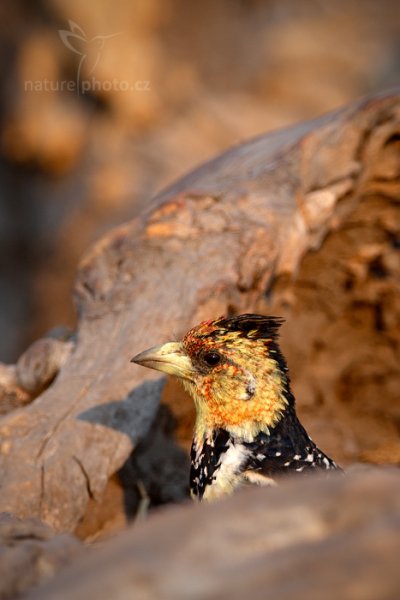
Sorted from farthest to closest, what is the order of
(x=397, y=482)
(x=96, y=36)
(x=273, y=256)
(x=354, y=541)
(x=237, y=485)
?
(x=96, y=36) < (x=273, y=256) < (x=237, y=485) < (x=397, y=482) < (x=354, y=541)

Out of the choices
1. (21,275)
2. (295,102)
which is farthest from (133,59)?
(21,275)

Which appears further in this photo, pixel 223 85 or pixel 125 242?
pixel 223 85

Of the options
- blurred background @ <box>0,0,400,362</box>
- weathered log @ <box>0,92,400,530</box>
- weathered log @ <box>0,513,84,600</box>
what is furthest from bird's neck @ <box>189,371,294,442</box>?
blurred background @ <box>0,0,400,362</box>

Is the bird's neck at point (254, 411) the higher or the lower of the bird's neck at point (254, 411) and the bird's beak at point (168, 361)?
the lower

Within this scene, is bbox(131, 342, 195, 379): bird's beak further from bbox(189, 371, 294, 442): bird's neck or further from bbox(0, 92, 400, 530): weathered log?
bbox(0, 92, 400, 530): weathered log

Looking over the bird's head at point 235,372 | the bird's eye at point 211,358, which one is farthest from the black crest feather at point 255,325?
the bird's eye at point 211,358

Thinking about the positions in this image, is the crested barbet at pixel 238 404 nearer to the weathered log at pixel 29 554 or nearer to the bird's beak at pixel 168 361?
the bird's beak at pixel 168 361

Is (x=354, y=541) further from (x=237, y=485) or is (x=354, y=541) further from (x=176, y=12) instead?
(x=176, y=12)
